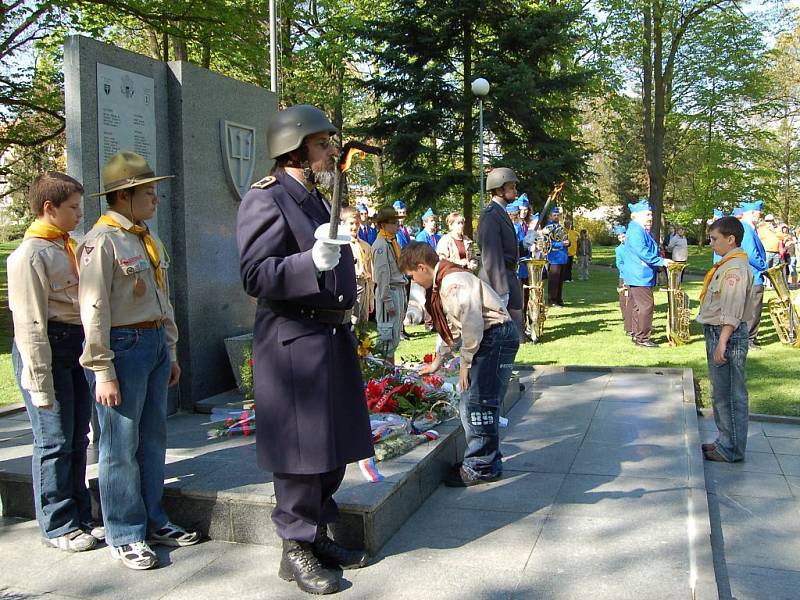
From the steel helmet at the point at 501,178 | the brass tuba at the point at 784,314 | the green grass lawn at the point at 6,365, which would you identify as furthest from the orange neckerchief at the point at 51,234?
the brass tuba at the point at 784,314

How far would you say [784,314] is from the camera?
1113 cm

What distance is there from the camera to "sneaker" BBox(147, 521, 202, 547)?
4023 mm

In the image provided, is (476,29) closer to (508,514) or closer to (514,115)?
(514,115)

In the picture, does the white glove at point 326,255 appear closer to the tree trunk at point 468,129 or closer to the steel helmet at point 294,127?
the steel helmet at point 294,127

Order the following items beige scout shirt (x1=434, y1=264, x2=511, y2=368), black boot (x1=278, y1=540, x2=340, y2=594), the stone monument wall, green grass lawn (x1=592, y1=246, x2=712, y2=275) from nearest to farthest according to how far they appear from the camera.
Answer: black boot (x1=278, y1=540, x2=340, y2=594) < beige scout shirt (x1=434, y1=264, x2=511, y2=368) < the stone monument wall < green grass lawn (x1=592, y1=246, x2=712, y2=275)

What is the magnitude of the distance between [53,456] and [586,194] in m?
22.7

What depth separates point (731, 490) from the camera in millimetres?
5188

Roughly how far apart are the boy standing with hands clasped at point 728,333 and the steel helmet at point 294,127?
354 centimetres

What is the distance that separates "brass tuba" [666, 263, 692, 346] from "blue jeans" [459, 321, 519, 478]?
21.6 feet

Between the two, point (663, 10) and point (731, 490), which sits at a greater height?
point (663, 10)

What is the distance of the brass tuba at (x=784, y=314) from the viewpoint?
10859 mm

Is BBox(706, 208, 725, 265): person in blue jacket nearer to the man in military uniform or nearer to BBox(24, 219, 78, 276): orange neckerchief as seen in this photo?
the man in military uniform

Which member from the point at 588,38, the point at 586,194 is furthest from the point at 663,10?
the point at 586,194

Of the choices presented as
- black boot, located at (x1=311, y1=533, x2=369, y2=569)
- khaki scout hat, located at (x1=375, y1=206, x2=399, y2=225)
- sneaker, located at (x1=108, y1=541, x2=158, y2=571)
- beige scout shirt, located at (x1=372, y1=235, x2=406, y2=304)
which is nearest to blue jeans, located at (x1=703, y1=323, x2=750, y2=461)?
black boot, located at (x1=311, y1=533, x2=369, y2=569)
